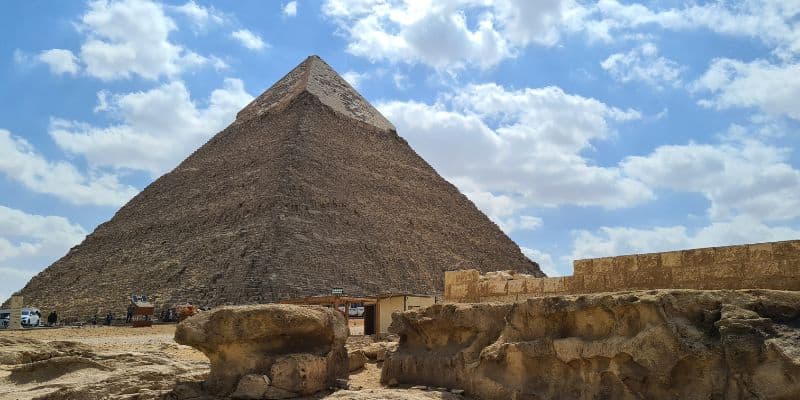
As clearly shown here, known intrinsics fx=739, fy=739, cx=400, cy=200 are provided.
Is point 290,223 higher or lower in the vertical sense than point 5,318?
higher

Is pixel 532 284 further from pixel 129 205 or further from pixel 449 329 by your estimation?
pixel 129 205

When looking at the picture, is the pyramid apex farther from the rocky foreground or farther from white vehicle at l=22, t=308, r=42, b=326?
the rocky foreground

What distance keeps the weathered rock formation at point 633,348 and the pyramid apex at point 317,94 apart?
65.8m

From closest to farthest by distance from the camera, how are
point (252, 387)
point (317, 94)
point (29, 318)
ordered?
point (252, 387) < point (29, 318) < point (317, 94)

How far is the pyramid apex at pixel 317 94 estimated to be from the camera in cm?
7238

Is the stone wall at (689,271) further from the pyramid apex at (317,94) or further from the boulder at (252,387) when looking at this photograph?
the pyramid apex at (317,94)

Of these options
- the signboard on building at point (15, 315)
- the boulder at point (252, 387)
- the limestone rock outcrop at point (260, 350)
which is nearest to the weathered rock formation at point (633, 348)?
the limestone rock outcrop at point (260, 350)

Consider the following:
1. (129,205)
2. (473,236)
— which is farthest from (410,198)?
(129,205)

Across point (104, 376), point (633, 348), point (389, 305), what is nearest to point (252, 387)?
point (104, 376)

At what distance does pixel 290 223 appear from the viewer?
165ft

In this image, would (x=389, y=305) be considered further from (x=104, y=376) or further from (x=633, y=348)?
(x=633, y=348)

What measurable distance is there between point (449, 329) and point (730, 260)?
2.67 m

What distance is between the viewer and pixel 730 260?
5.93m

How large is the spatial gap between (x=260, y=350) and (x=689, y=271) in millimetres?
3815
